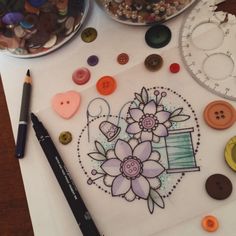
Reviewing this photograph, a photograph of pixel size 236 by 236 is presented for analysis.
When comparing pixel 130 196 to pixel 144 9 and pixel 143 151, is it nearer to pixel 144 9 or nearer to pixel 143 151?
pixel 143 151

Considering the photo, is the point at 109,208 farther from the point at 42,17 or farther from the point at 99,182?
the point at 42,17

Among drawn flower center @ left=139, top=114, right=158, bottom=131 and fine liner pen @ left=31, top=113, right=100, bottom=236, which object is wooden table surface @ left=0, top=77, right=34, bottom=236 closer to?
fine liner pen @ left=31, top=113, right=100, bottom=236

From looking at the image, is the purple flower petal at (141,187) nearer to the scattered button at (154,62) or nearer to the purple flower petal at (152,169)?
the purple flower petal at (152,169)

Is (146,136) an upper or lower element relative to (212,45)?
lower

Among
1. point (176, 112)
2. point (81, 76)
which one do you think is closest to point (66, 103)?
point (81, 76)

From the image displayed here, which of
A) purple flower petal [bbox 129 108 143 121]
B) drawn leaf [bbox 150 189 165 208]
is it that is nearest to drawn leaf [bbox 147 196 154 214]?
drawn leaf [bbox 150 189 165 208]

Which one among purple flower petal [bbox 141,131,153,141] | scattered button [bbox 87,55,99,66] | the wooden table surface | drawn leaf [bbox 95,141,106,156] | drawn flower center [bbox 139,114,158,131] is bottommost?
the wooden table surface

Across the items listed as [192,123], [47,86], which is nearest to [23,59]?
[47,86]
